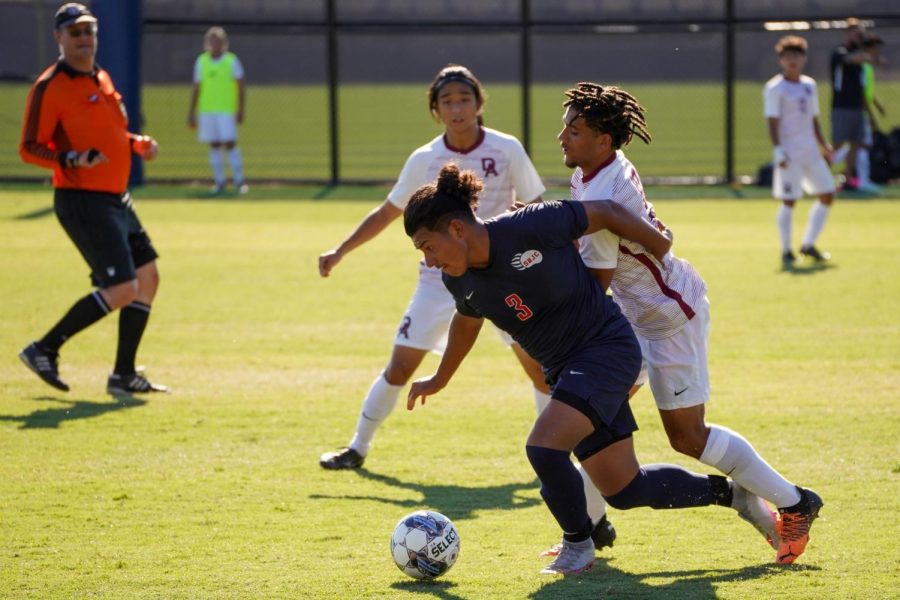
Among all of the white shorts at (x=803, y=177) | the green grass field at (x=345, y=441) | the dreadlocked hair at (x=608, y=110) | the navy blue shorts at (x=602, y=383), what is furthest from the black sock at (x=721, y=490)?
the white shorts at (x=803, y=177)

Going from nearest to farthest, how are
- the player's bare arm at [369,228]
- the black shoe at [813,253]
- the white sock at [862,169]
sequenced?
1. the player's bare arm at [369,228]
2. the black shoe at [813,253]
3. the white sock at [862,169]

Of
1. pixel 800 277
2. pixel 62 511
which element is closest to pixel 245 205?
pixel 800 277

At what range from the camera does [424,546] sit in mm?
5164

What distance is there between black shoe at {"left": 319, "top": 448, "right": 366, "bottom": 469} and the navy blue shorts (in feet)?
7.30

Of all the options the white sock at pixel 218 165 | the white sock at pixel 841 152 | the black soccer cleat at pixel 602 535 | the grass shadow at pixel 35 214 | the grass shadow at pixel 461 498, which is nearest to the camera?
the black soccer cleat at pixel 602 535

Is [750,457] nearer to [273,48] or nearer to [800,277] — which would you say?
[800,277]

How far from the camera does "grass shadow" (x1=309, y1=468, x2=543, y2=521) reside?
634 cm

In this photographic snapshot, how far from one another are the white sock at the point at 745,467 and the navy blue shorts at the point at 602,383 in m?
0.40

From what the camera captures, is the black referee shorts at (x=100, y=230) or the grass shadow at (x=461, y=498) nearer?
the grass shadow at (x=461, y=498)

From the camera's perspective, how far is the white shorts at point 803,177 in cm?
1414

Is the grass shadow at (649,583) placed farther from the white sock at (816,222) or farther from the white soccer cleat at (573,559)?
the white sock at (816,222)

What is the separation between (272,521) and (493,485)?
4.08ft

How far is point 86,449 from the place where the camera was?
24.4 ft

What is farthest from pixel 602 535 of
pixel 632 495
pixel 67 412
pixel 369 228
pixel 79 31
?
pixel 79 31
